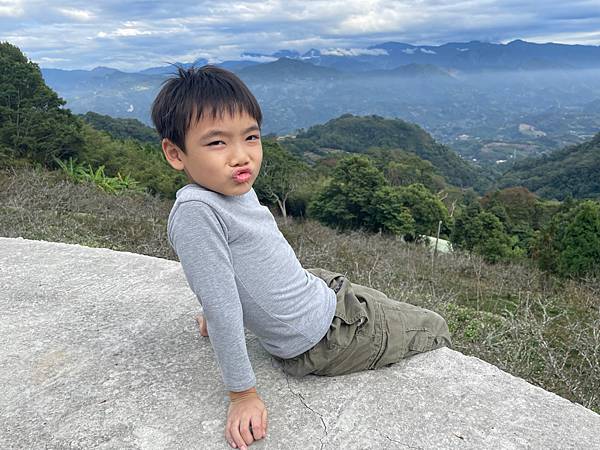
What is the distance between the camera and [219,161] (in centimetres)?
146

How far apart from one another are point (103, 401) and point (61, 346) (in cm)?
48

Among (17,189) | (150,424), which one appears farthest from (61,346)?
(17,189)

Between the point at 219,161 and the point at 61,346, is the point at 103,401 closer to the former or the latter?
the point at 61,346

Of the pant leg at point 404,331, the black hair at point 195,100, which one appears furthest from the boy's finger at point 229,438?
the black hair at point 195,100

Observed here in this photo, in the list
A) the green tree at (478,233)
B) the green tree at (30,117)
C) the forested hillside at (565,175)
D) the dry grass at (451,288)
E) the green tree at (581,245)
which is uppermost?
the green tree at (30,117)

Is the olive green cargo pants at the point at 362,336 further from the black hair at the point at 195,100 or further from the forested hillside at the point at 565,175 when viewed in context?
the forested hillside at the point at 565,175

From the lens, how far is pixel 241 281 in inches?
61.8

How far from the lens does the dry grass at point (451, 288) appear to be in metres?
3.53

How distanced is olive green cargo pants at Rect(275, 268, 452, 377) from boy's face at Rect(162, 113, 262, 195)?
2.00ft

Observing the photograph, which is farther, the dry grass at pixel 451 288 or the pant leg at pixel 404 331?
the dry grass at pixel 451 288

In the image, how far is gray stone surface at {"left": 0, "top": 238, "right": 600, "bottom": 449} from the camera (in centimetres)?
156

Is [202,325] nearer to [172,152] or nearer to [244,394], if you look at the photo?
[244,394]

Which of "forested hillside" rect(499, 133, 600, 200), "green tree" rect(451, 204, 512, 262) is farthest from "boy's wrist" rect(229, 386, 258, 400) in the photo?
"forested hillside" rect(499, 133, 600, 200)

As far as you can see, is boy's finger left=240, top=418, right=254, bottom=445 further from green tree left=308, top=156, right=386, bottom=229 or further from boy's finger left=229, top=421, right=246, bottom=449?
green tree left=308, top=156, right=386, bottom=229
